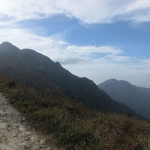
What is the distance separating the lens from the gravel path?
6248 mm

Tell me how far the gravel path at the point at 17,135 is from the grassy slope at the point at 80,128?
0.39 meters

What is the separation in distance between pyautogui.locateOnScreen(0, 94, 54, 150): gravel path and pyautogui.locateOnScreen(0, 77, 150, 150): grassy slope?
15.5 inches

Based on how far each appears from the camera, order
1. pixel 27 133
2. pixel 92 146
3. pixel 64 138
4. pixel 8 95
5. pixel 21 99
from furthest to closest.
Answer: pixel 8 95 < pixel 21 99 < pixel 27 133 < pixel 64 138 < pixel 92 146

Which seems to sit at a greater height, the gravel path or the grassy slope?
the grassy slope

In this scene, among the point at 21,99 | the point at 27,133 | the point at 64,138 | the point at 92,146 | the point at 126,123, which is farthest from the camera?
the point at 21,99

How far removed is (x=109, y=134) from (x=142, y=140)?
1.12m

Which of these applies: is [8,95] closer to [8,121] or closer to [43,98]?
[43,98]

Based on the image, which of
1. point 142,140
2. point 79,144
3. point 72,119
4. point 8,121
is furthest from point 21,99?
point 142,140

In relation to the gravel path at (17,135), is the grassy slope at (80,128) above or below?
above

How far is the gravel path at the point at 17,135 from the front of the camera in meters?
6.25

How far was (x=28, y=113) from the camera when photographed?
9.29 m

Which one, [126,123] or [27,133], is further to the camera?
[126,123]

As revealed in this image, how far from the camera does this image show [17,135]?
702 centimetres

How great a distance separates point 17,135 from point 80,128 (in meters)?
2.26
